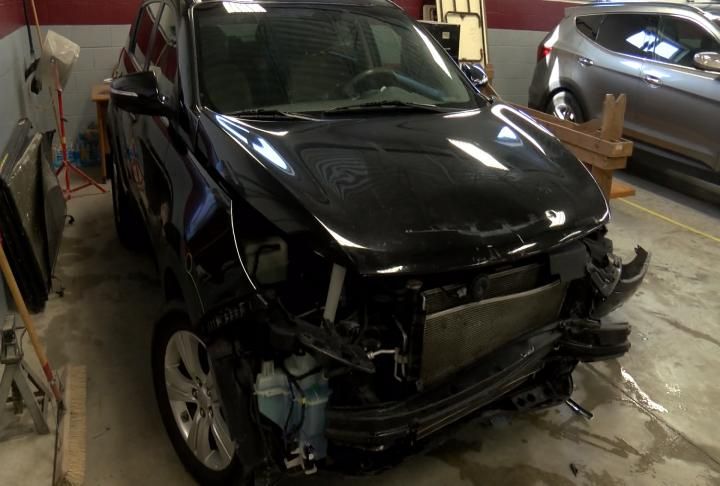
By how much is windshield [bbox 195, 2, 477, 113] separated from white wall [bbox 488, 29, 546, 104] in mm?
4665

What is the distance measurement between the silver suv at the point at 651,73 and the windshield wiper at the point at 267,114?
3741mm

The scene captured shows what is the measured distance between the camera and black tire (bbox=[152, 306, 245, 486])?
1.93 metres

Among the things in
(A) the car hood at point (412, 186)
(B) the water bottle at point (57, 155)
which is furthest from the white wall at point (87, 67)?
(A) the car hood at point (412, 186)

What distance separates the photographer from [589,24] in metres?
5.88

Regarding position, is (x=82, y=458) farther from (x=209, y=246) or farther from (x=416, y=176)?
(x=416, y=176)

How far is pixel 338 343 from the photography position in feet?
5.21

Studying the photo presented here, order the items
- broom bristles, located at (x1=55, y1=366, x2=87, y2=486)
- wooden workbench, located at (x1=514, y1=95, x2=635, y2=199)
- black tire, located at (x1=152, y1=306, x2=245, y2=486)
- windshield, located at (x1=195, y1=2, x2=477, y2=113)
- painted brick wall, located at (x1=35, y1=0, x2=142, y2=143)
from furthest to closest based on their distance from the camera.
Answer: painted brick wall, located at (x1=35, y1=0, x2=142, y2=143), wooden workbench, located at (x1=514, y1=95, x2=635, y2=199), windshield, located at (x1=195, y1=2, x2=477, y2=113), broom bristles, located at (x1=55, y1=366, x2=87, y2=486), black tire, located at (x1=152, y1=306, x2=245, y2=486)

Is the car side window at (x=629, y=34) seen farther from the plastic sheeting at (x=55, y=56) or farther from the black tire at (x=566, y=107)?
the plastic sheeting at (x=55, y=56)

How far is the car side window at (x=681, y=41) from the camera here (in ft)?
16.3

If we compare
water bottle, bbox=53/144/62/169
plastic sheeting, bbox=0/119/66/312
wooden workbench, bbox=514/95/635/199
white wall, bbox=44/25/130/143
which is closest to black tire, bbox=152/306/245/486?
plastic sheeting, bbox=0/119/66/312

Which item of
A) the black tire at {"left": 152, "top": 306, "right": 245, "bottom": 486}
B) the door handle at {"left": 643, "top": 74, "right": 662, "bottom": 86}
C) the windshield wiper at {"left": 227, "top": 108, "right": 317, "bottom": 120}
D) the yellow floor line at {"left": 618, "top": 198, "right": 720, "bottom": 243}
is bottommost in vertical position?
the yellow floor line at {"left": 618, "top": 198, "right": 720, "bottom": 243}

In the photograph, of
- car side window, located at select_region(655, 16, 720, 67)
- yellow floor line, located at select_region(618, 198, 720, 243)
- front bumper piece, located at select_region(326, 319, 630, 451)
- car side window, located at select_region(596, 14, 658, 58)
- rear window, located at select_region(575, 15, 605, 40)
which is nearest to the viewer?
front bumper piece, located at select_region(326, 319, 630, 451)

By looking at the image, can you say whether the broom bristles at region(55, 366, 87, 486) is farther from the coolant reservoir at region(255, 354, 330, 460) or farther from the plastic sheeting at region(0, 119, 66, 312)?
the coolant reservoir at region(255, 354, 330, 460)

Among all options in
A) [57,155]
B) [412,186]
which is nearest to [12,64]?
[57,155]
